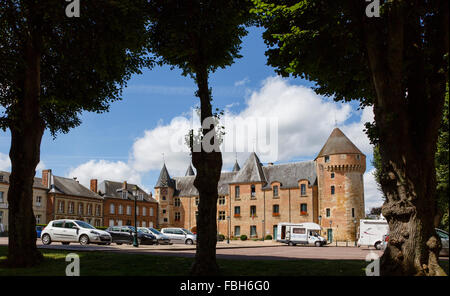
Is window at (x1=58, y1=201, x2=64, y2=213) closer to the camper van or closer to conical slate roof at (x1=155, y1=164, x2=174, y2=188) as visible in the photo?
conical slate roof at (x1=155, y1=164, x2=174, y2=188)

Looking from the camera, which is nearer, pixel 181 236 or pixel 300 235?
pixel 181 236

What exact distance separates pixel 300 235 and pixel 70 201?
36.7 meters

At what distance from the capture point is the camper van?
41.5 metres

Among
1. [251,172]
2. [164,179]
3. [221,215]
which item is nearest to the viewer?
[251,172]

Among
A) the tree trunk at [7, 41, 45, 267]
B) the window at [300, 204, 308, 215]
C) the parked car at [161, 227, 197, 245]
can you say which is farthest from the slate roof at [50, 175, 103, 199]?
the tree trunk at [7, 41, 45, 267]

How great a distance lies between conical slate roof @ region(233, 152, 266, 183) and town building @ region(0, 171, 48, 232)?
28289 mm

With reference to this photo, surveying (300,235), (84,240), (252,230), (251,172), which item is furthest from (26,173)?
(251,172)

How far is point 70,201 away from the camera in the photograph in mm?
62062

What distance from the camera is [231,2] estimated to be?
1180 centimetres

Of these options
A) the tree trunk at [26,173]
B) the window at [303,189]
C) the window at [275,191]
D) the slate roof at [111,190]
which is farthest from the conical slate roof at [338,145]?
the tree trunk at [26,173]

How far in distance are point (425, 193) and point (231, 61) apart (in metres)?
6.92

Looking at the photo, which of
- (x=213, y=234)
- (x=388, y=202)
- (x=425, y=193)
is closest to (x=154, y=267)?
(x=213, y=234)

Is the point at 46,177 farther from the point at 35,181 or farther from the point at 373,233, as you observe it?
the point at 373,233
